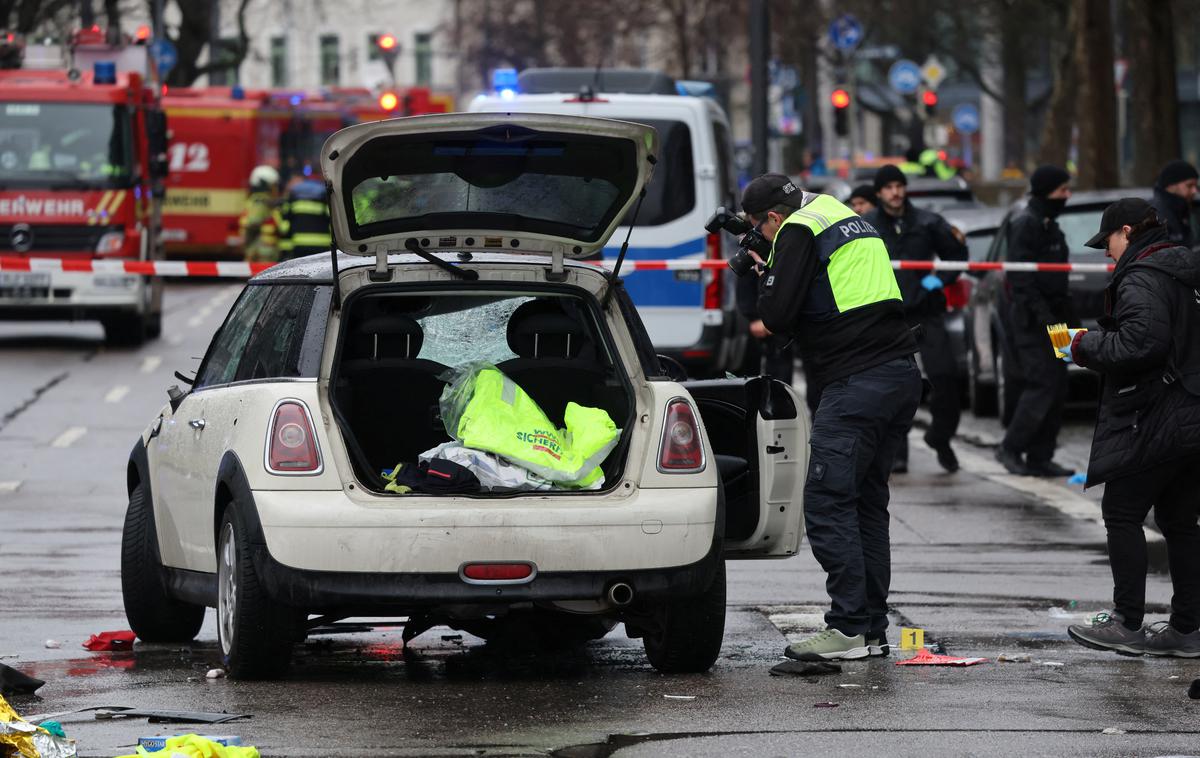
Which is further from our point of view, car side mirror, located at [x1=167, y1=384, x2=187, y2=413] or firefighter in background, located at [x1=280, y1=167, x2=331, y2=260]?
firefighter in background, located at [x1=280, y1=167, x2=331, y2=260]

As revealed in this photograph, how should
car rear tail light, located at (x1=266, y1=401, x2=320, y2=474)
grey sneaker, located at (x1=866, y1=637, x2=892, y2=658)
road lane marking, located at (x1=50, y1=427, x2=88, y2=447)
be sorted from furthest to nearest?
1. road lane marking, located at (x1=50, y1=427, x2=88, y2=447)
2. grey sneaker, located at (x1=866, y1=637, x2=892, y2=658)
3. car rear tail light, located at (x1=266, y1=401, x2=320, y2=474)

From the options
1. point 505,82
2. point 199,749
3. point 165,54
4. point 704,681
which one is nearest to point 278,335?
point 704,681

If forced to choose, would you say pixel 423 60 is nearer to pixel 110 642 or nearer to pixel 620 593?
pixel 110 642

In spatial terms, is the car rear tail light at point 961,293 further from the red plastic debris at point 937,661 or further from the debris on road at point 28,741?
the debris on road at point 28,741

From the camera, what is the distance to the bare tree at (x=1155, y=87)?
26.6 meters

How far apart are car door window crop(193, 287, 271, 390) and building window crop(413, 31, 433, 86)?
274 ft

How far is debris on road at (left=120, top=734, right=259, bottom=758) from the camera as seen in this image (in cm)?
580

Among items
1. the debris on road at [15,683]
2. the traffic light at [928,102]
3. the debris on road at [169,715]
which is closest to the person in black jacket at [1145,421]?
the debris on road at [169,715]

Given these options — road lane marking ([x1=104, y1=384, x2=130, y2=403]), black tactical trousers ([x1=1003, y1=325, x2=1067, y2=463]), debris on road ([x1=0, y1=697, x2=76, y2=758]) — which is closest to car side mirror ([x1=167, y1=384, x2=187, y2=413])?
debris on road ([x1=0, y1=697, x2=76, y2=758])

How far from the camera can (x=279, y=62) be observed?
9244 cm

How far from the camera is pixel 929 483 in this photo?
14.1m

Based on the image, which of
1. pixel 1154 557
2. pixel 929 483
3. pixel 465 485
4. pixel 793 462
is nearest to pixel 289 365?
pixel 465 485

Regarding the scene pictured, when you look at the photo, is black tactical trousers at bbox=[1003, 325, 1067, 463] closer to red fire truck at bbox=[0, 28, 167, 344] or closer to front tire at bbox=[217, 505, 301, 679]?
front tire at bbox=[217, 505, 301, 679]

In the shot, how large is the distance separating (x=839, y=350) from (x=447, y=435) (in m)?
1.35
